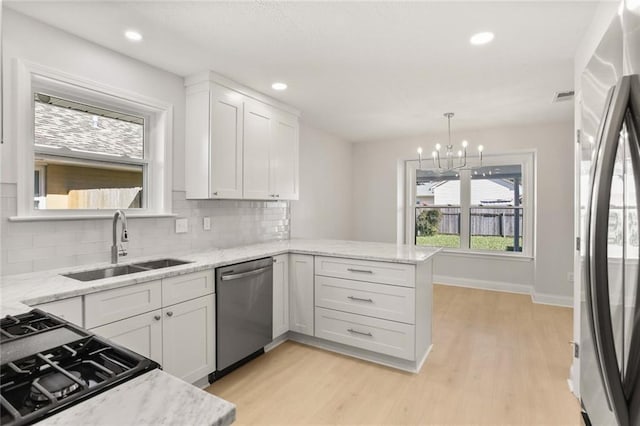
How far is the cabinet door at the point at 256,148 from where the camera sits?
3248mm

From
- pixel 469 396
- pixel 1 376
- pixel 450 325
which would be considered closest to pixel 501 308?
pixel 450 325

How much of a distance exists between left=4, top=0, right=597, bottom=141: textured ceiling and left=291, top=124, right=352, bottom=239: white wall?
49.4 inches

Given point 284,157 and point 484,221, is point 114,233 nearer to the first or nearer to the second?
point 284,157

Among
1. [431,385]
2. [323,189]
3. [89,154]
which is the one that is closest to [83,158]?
[89,154]

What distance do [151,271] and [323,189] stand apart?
335 centimetres

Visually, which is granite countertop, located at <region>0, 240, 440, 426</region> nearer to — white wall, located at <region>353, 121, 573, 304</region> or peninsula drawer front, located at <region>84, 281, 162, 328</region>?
peninsula drawer front, located at <region>84, 281, 162, 328</region>

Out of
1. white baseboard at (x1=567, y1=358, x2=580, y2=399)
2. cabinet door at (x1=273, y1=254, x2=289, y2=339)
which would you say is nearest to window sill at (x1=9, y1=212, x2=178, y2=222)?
cabinet door at (x1=273, y1=254, x2=289, y2=339)

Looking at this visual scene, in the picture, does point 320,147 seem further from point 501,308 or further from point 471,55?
point 501,308

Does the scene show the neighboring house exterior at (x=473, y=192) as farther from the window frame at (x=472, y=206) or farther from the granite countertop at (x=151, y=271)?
the granite countertop at (x=151, y=271)

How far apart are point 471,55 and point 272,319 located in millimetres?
2675

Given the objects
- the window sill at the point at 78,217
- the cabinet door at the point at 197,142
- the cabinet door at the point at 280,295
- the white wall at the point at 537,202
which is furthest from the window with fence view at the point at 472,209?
the window sill at the point at 78,217

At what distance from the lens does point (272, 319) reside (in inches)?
118

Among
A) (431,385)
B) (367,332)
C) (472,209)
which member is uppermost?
(472,209)

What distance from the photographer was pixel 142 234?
2645 mm
